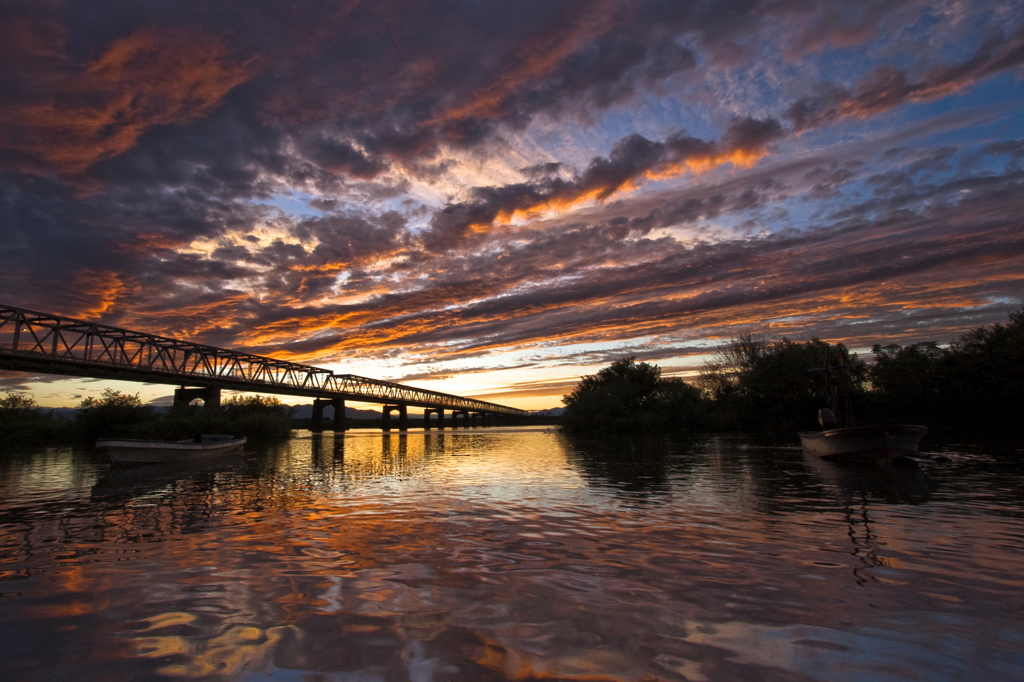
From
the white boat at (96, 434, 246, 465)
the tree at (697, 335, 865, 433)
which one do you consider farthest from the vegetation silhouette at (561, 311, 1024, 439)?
the white boat at (96, 434, 246, 465)

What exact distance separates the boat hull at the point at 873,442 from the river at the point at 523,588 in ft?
27.8

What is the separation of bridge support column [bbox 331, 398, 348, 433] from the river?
9855 cm

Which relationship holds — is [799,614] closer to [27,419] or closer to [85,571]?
[85,571]

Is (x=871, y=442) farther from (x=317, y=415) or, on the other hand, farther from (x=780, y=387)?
(x=317, y=415)

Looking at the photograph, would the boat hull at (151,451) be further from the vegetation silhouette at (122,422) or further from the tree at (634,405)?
the tree at (634,405)

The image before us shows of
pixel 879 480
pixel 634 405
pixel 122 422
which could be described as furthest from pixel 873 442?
pixel 122 422

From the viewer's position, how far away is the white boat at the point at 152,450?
2928 centimetres

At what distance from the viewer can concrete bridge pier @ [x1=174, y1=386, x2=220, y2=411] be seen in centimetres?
7476

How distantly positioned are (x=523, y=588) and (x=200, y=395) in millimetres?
85421

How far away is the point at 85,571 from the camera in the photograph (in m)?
9.19

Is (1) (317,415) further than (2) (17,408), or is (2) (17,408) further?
(1) (317,415)

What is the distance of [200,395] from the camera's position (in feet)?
257

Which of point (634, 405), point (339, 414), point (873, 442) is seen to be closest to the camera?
point (873, 442)

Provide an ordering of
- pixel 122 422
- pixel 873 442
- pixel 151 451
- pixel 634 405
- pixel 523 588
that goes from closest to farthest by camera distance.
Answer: pixel 523 588 → pixel 873 442 → pixel 151 451 → pixel 122 422 → pixel 634 405
